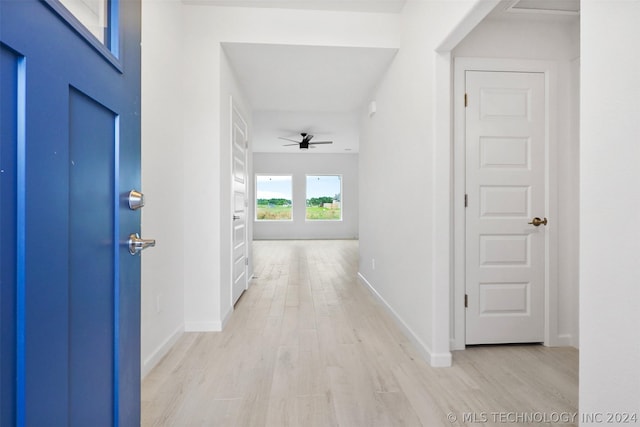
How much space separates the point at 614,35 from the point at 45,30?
1.38 metres

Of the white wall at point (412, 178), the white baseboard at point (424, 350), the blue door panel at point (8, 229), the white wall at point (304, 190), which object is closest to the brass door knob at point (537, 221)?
the white wall at point (412, 178)

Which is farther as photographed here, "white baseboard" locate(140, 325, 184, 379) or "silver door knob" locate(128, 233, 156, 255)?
"white baseboard" locate(140, 325, 184, 379)

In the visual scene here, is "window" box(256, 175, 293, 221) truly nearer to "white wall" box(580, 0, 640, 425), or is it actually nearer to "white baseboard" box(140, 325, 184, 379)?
"white baseboard" box(140, 325, 184, 379)

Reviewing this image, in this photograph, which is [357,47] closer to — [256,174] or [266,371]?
[266,371]

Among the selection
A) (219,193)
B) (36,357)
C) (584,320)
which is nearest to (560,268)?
(584,320)

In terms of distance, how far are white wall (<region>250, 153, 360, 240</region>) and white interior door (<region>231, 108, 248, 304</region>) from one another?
5813 millimetres

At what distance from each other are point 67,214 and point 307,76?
3232 mm

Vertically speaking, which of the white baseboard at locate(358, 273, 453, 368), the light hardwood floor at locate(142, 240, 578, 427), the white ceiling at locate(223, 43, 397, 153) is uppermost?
the white ceiling at locate(223, 43, 397, 153)

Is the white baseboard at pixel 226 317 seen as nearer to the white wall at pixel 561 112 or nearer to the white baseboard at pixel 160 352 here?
the white baseboard at pixel 160 352

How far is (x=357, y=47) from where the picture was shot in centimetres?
278

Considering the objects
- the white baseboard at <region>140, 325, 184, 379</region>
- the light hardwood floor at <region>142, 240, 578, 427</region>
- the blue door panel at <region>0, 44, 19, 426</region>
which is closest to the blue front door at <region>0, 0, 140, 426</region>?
the blue door panel at <region>0, 44, 19, 426</region>

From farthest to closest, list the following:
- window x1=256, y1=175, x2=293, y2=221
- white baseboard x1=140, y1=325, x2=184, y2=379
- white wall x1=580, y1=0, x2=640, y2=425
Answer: window x1=256, y1=175, x2=293, y2=221
white baseboard x1=140, y1=325, x2=184, y2=379
white wall x1=580, y1=0, x2=640, y2=425

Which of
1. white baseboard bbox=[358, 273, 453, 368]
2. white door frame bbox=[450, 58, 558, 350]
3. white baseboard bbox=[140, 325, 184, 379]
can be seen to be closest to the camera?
white baseboard bbox=[140, 325, 184, 379]

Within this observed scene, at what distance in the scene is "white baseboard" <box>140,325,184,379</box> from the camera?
1905mm
